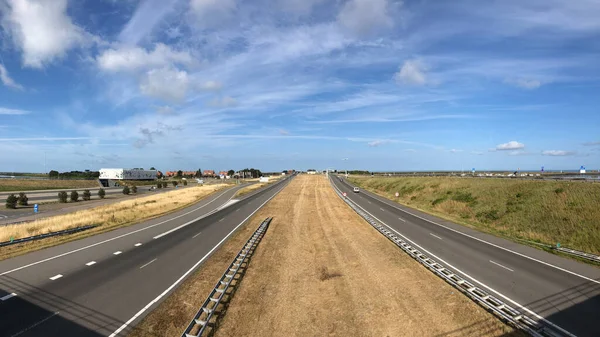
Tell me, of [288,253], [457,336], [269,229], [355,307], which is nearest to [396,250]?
[288,253]

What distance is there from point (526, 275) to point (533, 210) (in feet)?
67.4

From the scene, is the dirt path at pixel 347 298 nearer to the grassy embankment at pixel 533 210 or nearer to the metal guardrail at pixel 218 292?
the metal guardrail at pixel 218 292

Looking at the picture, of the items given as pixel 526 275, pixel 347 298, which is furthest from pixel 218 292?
pixel 526 275

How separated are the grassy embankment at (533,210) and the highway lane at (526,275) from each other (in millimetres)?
4632

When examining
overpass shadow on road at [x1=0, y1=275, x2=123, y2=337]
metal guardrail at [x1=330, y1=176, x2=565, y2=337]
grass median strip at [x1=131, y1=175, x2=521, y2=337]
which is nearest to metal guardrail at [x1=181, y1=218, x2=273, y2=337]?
grass median strip at [x1=131, y1=175, x2=521, y2=337]

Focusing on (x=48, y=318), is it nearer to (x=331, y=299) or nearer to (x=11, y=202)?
(x=331, y=299)

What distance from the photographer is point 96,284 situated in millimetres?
17844

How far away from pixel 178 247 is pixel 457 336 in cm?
2235

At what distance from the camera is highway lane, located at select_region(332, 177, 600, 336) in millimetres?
14264

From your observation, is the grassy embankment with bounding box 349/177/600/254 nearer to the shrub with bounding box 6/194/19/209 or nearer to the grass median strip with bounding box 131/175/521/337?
the grass median strip with bounding box 131/175/521/337

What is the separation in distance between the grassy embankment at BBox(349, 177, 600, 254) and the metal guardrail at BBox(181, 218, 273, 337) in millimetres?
25367

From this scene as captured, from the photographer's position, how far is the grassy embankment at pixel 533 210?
94.3ft

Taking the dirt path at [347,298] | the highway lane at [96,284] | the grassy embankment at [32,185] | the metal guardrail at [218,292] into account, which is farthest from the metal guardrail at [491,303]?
the grassy embankment at [32,185]

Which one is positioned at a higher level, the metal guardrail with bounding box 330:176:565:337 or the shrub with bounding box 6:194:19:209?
the shrub with bounding box 6:194:19:209
